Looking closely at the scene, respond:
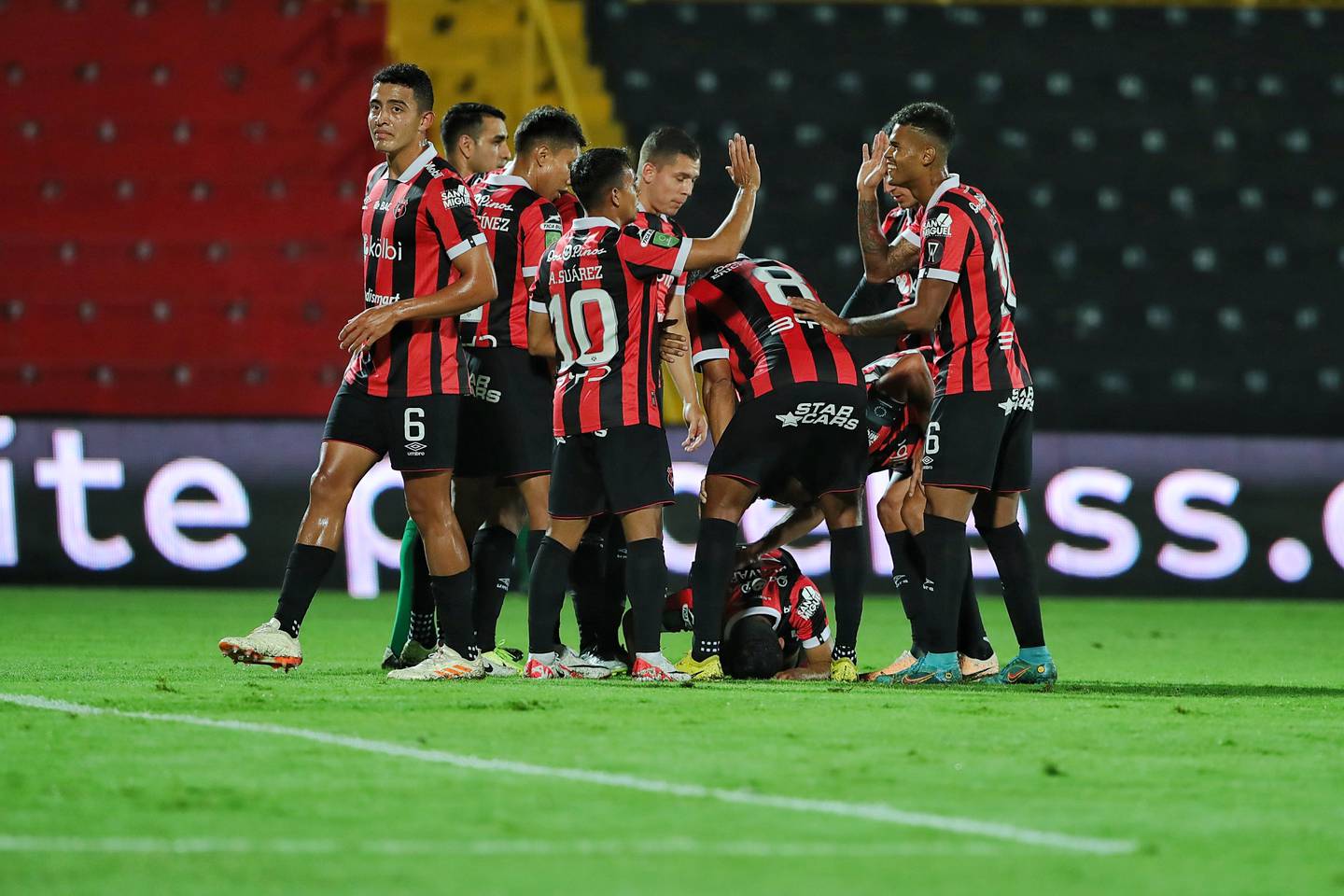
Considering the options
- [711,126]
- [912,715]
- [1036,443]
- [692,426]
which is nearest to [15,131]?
[711,126]

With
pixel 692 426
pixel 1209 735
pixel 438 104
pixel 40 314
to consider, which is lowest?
pixel 1209 735

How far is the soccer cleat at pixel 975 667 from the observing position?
6.39m

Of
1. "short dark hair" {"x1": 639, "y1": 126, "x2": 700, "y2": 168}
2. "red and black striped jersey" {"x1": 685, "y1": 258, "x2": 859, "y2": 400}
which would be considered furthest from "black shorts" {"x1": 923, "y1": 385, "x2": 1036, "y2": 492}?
"short dark hair" {"x1": 639, "y1": 126, "x2": 700, "y2": 168}

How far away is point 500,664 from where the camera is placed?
20.6 ft

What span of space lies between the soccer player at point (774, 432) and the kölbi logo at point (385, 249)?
1.14 meters

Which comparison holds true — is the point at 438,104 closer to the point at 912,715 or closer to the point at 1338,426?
the point at 1338,426

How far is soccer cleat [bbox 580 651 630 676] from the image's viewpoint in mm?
6301

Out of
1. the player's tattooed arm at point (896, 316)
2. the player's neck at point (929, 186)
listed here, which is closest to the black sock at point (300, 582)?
the player's tattooed arm at point (896, 316)

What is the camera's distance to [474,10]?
47.1 ft

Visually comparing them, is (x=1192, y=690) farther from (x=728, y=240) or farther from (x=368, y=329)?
(x=368, y=329)

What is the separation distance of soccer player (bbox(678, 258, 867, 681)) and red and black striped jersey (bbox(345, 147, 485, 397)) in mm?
965

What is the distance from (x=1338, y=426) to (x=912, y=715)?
407 inches

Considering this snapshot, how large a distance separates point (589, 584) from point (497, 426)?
0.63m

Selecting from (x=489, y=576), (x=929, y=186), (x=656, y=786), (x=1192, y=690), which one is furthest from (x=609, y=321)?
(x=656, y=786)
